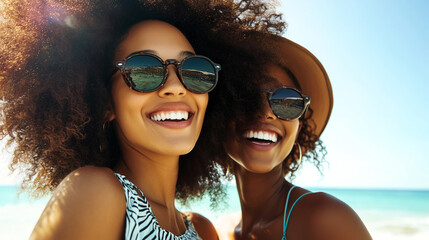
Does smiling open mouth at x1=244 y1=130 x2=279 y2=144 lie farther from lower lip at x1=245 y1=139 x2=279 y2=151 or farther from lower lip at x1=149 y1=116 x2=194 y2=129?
lower lip at x1=149 y1=116 x2=194 y2=129

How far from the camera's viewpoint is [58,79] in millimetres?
2381

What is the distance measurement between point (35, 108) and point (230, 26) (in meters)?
1.57

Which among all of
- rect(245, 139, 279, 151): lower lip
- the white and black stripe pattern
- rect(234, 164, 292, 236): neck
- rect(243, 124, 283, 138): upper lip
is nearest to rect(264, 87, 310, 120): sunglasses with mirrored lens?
rect(243, 124, 283, 138): upper lip

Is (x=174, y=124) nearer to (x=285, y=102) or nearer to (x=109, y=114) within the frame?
(x=109, y=114)

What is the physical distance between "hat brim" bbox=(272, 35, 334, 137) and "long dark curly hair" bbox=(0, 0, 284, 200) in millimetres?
1157

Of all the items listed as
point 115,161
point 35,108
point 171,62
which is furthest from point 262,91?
point 35,108

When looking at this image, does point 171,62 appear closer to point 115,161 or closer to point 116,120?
point 116,120

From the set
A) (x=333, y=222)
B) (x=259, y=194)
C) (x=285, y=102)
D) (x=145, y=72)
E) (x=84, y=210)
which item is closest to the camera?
(x=84, y=210)

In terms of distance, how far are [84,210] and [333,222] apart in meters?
1.54

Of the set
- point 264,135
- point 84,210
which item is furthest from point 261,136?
point 84,210

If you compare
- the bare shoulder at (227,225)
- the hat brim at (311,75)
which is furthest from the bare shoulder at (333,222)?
the hat brim at (311,75)

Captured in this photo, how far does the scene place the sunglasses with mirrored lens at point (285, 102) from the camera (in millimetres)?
3242

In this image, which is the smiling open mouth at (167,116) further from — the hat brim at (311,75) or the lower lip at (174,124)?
the hat brim at (311,75)

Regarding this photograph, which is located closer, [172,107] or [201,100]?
Result: [172,107]
